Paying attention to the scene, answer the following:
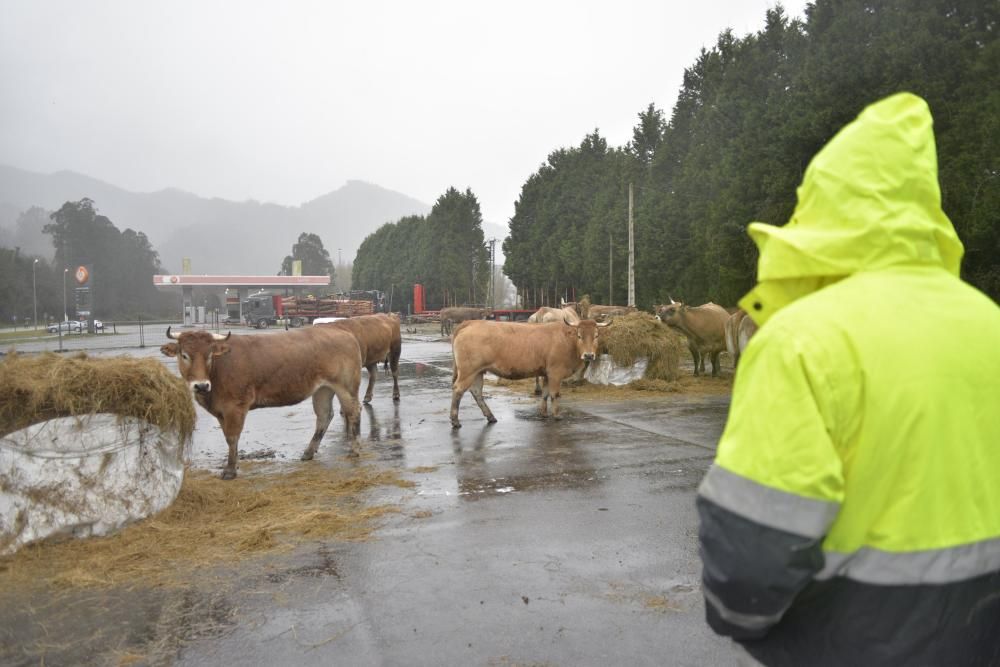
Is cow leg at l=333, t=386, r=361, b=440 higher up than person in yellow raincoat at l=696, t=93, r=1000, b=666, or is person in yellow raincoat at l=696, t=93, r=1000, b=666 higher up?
person in yellow raincoat at l=696, t=93, r=1000, b=666

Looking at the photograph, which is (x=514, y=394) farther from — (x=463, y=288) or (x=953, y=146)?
(x=463, y=288)

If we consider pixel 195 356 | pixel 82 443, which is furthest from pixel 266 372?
pixel 82 443

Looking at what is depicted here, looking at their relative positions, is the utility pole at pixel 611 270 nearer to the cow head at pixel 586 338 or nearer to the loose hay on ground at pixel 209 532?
the cow head at pixel 586 338

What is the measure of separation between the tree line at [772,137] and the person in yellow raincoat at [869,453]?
12541 millimetres

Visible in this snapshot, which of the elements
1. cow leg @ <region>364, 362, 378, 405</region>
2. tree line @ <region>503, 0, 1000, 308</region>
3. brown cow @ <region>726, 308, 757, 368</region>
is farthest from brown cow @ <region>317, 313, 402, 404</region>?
tree line @ <region>503, 0, 1000, 308</region>

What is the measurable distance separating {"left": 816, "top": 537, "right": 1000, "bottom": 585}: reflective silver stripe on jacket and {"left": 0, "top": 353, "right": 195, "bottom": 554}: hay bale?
514 cm

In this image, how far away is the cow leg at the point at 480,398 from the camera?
10634 mm

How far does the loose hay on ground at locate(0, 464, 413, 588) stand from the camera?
15.5 ft

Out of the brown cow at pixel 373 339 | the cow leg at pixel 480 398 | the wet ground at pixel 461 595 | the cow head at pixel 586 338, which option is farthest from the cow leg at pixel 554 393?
the brown cow at pixel 373 339

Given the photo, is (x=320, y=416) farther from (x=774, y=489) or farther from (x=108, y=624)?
(x=774, y=489)

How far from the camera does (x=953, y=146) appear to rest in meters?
14.0

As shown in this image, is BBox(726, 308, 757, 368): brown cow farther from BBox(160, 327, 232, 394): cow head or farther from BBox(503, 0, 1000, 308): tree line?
BBox(160, 327, 232, 394): cow head

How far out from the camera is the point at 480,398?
35.2 feet

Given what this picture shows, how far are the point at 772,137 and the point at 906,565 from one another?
18943 mm
